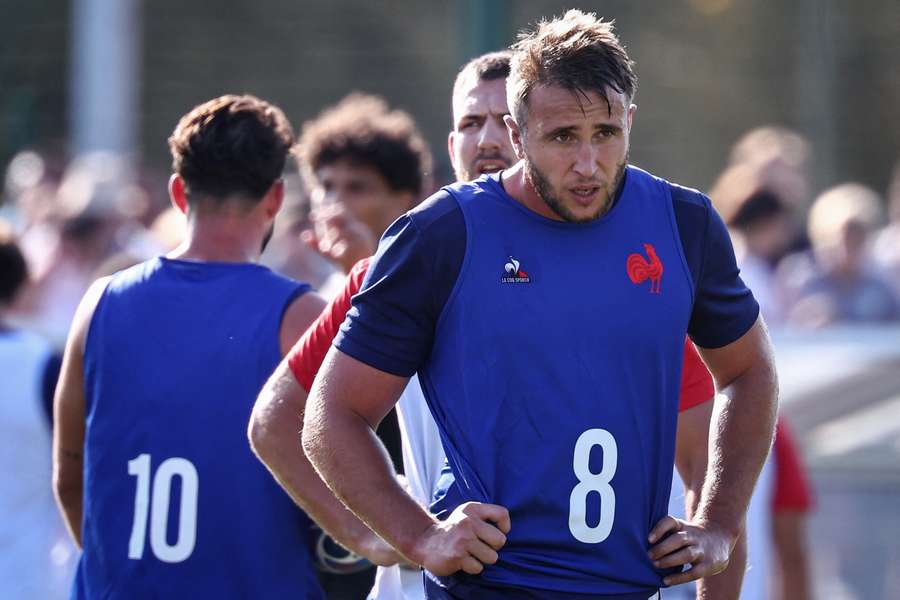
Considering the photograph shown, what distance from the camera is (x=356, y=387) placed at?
309cm

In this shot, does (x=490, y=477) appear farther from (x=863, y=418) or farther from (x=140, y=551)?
(x=863, y=418)

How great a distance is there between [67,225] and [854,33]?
10.5 meters

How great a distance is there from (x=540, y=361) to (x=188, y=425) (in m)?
1.20

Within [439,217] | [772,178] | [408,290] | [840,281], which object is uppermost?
[772,178]

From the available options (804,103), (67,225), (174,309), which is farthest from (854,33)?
(174,309)

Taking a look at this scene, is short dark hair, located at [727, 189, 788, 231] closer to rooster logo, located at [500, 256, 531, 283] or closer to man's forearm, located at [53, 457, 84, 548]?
man's forearm, located at [53, 457, 84, 548]

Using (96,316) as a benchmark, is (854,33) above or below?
above

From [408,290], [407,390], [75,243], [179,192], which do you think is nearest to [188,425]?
[407,390]

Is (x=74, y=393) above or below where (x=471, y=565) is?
above

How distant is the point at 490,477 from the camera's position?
9.99ft

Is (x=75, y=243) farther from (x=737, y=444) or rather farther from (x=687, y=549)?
(x=687, y=549)

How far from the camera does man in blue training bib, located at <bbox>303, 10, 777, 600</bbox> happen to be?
302 centimetres

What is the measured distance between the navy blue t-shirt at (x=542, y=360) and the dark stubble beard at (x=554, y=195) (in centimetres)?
3

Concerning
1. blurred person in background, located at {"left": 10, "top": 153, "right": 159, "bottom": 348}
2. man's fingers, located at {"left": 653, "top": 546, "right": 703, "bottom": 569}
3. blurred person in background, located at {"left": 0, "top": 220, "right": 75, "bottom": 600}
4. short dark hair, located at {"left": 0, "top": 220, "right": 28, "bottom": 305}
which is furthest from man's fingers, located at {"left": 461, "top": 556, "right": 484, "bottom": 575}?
blurred person in background, located at {"left": 10, "top": 153, "right": 159, "bottom": 348}
